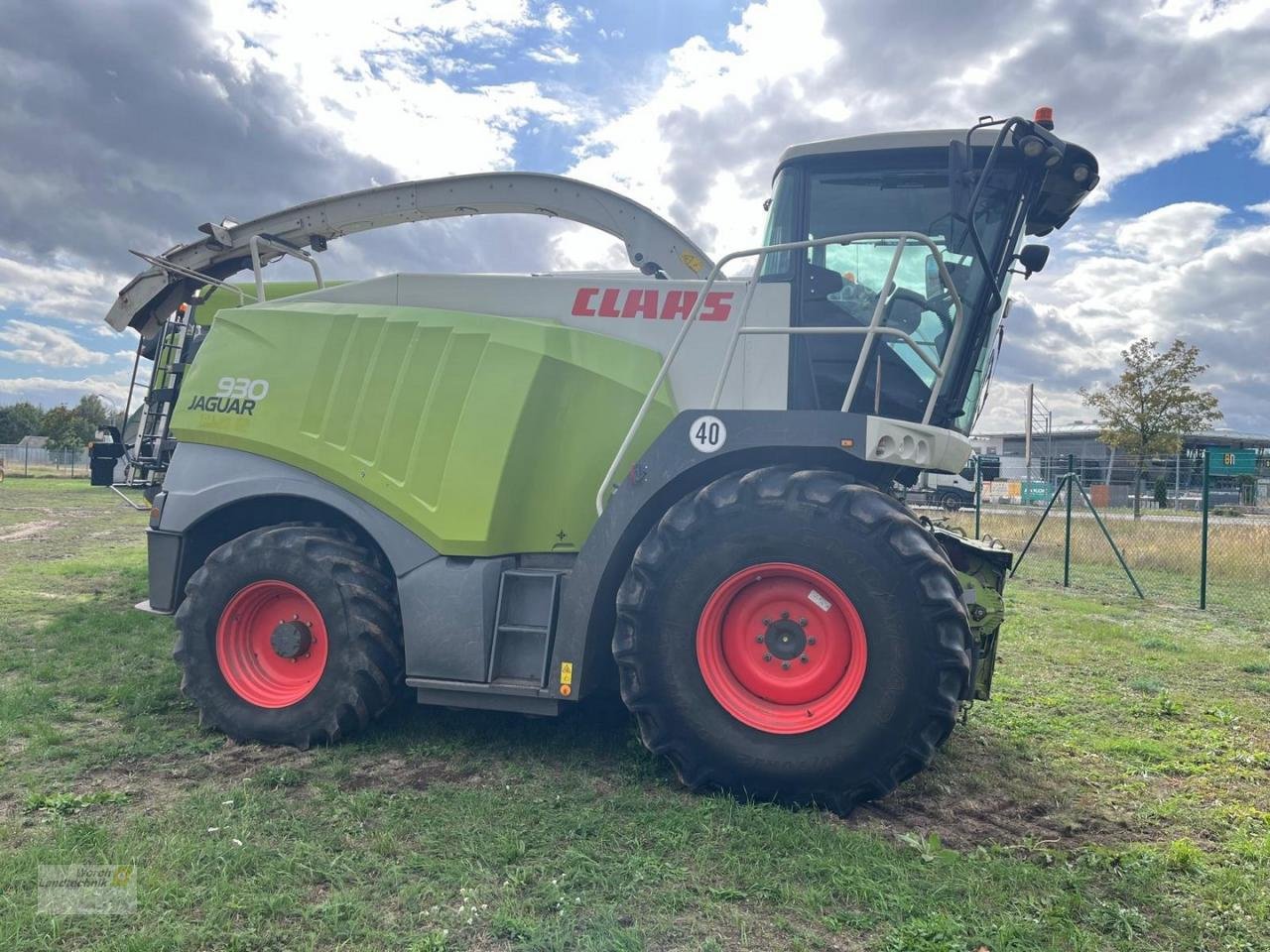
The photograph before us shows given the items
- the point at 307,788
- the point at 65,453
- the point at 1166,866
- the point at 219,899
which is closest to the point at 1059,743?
the point at 1166,866

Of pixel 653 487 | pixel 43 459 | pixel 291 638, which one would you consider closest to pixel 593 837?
pixel 653 487

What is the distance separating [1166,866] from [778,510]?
6.88 feet

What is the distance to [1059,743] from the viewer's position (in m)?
5.19

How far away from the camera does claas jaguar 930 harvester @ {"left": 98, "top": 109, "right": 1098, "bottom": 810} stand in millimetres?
3822

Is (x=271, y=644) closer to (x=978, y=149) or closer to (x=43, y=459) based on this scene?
(x=978, y=149)

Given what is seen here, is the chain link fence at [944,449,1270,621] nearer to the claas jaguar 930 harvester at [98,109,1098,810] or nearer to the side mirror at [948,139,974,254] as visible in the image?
the claas jaguar 930 harvester at [98,109,1098,810]

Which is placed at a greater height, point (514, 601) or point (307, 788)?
point (514, 601)

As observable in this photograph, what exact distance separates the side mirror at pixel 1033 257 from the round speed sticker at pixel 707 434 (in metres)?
2.17

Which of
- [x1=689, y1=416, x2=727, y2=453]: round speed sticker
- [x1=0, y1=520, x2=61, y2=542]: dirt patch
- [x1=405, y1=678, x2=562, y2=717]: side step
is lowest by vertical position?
[x1=0, y1=520, x2=61, y2=542]: dirt patch

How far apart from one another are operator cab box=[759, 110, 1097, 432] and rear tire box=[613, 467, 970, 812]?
39.4 inches

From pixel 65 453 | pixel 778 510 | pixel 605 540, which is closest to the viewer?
pixel 778 510

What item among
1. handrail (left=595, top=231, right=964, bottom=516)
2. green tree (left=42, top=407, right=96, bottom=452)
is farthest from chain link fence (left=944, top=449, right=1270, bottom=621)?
green tree (left=42, top=407, right=96, bottom=452)

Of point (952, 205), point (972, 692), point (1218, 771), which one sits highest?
point (952, 205)

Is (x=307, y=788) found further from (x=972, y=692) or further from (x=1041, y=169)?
(x=1041, y=169)
